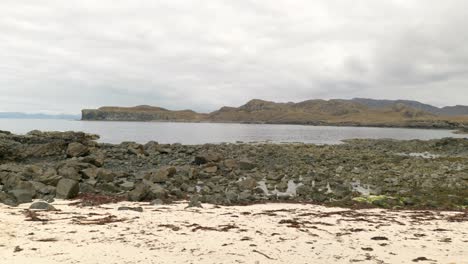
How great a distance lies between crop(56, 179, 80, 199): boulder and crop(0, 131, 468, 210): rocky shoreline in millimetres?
51

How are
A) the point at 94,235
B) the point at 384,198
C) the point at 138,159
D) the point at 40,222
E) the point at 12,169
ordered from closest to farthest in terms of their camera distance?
1. the point at 94,235
2. the point at 40,222
3. the point at 384,198
4. the point at 12,169
5. the point at 138,159

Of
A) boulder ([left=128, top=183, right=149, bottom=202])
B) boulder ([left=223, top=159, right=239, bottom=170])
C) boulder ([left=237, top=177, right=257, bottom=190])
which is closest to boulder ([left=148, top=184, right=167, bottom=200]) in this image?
boulder ([left=128, top=183, right=149, bottom=202])

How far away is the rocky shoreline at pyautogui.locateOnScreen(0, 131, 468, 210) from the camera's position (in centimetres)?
2069

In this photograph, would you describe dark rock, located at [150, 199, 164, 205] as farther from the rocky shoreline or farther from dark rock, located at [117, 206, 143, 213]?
dark rock, located at [117, 206, 143, 213]

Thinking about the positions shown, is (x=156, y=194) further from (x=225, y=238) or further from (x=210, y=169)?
(x=210, y=169)

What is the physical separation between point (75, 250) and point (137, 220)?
4.02 metres

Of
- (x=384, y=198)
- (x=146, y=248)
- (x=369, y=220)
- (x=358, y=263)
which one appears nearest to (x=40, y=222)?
(x=146, y=248)

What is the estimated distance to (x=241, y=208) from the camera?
18844 mm

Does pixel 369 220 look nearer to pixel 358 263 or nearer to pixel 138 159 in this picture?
pixel 358 263

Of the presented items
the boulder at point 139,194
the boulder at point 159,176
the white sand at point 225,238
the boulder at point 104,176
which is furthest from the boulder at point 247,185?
the boulder at point 104,176

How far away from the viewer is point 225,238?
504 inches

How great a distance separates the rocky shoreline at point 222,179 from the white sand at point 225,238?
140 inches

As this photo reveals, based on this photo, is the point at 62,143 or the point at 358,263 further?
the point at 62,143

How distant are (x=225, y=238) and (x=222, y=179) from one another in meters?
16.1
